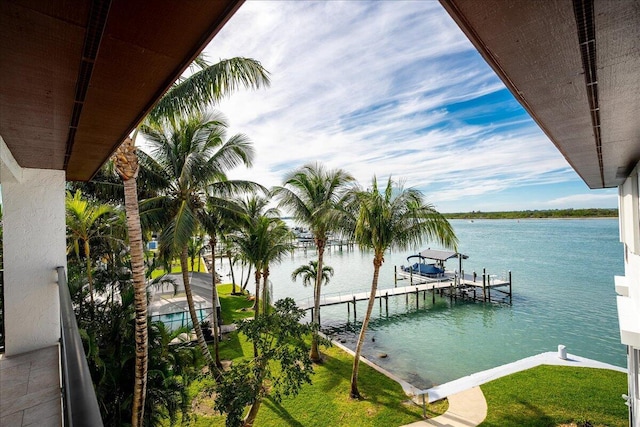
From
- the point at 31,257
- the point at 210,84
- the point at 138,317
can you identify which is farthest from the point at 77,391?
the point at 210,84

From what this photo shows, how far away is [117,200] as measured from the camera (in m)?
10.6

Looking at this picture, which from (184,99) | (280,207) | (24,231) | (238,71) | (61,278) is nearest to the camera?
(61,278)

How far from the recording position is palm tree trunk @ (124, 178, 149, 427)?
219 inches

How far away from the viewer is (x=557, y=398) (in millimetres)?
9836

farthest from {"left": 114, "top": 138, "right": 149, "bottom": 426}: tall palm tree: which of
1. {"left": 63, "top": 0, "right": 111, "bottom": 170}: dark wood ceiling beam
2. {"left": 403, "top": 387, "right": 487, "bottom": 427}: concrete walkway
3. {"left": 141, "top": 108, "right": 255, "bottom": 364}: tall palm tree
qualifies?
{"left": 403, "top": 387, "right": 487, "bottom": 427}: concrete walkway

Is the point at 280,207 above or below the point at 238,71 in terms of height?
below

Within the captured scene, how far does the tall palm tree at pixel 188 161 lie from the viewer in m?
9.70

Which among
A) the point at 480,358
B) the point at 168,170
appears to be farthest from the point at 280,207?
the point at 480,358

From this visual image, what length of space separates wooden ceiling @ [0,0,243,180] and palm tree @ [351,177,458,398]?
7.66 meters

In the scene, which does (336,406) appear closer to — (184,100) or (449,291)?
(184,100)

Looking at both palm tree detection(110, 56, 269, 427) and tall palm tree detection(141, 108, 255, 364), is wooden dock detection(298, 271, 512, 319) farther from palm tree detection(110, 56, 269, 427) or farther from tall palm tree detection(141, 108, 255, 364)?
palm tree detection(110, 56, 269, 427)

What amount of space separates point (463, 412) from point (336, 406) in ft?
12.3

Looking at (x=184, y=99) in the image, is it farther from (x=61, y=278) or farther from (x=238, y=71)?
(x=61, y=278)

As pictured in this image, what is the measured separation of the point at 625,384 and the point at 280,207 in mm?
13590
